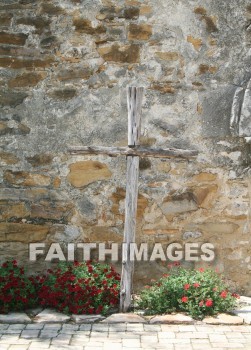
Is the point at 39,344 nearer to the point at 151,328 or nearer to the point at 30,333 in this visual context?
the point at 30,333

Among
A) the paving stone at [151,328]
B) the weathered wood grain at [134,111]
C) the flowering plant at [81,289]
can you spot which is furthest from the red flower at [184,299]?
the weathered wood grain at [134,111]

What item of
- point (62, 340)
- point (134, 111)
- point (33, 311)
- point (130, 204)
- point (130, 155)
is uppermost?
point (134, 111)

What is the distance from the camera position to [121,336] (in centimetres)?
407

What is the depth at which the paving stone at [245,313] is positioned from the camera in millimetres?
4441

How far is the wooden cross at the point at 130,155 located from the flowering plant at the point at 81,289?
0.60ft

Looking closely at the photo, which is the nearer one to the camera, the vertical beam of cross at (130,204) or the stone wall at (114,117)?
the vertical beam of cross at (130,204)

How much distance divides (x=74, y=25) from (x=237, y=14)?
1588 mm

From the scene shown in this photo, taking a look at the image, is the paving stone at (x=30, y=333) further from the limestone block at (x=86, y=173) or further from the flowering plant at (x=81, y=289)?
the limestone block at (x=86, y=173)

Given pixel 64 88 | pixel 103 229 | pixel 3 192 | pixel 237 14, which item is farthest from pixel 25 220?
pixel 237 14

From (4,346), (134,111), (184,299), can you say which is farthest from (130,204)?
(4,346)

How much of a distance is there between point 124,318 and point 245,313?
1070mm

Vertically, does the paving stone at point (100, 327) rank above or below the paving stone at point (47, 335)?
below

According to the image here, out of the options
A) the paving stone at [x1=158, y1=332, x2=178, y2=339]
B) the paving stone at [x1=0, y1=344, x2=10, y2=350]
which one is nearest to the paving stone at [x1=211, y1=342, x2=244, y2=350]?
the paving stone at [x1=158, y1=332, x2=178, y2=339]

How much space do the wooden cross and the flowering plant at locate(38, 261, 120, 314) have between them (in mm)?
183
